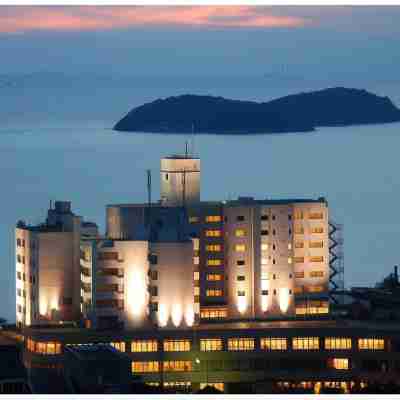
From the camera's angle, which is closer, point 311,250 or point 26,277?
point 26,277

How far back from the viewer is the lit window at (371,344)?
18.7 metres

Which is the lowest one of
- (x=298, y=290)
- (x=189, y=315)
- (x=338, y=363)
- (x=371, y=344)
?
(x=338, y=363)

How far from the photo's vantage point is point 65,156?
192 feet

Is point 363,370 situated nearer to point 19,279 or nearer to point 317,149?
point 19,279

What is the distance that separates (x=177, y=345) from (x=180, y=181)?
2560mm

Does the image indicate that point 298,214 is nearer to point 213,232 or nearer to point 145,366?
point 213,232

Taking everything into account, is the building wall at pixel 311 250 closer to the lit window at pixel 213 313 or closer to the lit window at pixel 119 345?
the lit window at pixel 213 313

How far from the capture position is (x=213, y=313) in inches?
777

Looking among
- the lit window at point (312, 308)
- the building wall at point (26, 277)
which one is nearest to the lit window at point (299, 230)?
the lit window at point (312, 308)

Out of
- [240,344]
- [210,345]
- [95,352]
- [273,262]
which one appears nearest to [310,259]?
[273,262]

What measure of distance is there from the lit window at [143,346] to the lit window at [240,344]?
66 centimetres

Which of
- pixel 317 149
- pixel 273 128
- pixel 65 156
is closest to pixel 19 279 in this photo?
pixel 65 156

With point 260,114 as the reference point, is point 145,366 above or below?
below

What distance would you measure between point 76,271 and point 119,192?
23737mm
